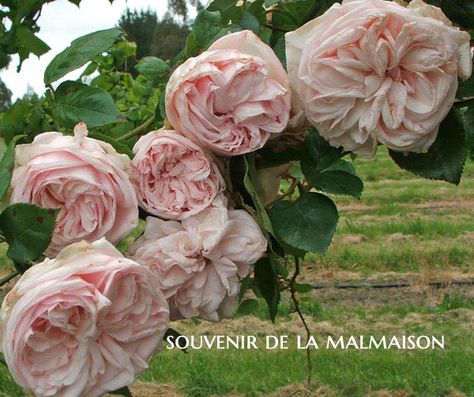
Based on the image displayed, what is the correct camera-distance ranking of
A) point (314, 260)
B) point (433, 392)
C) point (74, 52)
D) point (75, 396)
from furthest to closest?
point (314, 260) → point (433, 392) → point (74, 52) → point (75, 396)

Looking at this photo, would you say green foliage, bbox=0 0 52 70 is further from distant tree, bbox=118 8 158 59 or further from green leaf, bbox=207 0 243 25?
distant tree, bbox=118 8 158 59

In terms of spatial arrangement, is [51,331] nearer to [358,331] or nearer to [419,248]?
[358,331]

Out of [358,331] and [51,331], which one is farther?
[358,331]

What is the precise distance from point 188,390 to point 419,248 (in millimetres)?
3369

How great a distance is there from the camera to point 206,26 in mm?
1051

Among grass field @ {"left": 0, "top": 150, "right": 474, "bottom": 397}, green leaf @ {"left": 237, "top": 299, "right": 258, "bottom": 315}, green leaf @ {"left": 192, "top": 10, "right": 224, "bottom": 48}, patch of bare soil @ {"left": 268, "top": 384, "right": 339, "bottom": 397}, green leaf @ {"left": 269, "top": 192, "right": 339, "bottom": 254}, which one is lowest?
grass field @ {"left": 0, "top": 150, "right": 474, "bottom": 397}

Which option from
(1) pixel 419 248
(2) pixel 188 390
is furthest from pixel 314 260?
(2) pixel 188 390

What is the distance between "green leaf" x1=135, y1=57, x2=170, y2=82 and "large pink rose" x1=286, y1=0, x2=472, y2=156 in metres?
0.47

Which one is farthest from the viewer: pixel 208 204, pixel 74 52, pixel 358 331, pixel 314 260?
pixel 314 260

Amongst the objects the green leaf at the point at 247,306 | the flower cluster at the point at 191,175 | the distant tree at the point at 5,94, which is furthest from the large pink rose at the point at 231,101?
the green leaf at the point at 247,306

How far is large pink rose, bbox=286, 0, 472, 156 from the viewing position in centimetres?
73

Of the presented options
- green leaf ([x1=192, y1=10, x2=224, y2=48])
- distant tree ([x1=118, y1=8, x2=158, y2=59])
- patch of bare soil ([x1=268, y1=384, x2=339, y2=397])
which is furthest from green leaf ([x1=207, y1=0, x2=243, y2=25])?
distant tree ([x1=118, y1=8, x2=158, y2=59])

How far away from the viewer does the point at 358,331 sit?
535 centimetres

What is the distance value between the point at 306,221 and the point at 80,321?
0.81ft
